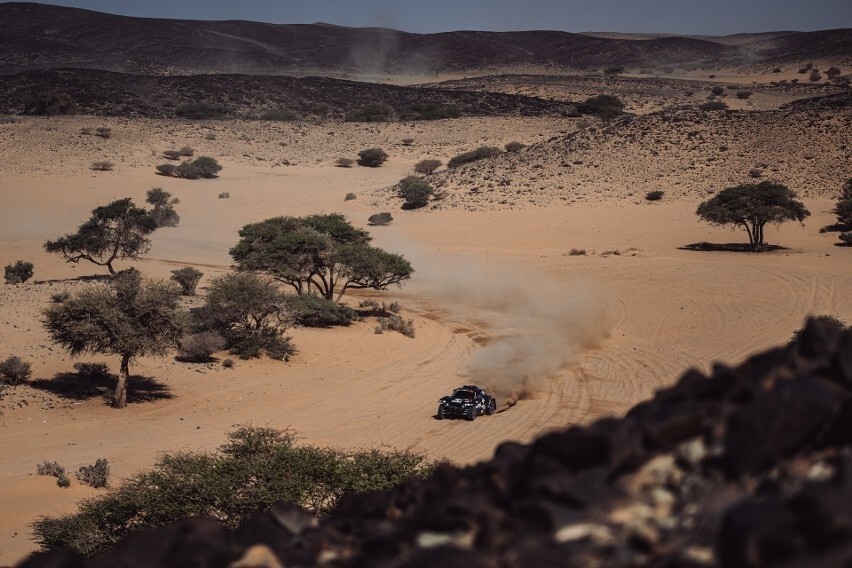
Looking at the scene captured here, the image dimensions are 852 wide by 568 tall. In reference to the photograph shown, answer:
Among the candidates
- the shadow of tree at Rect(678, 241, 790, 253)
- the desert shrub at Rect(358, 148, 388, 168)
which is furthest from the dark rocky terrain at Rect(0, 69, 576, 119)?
the shadow of tree at Rect(678, 241, 790, 253)

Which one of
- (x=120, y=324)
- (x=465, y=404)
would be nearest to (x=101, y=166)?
(x=120, y=324)

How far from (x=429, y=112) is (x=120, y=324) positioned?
81444mm

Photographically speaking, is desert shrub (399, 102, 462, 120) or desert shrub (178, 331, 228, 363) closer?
desert shrub (178, 331, 228, 363)

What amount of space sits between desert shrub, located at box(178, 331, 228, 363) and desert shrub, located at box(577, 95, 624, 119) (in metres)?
77.0

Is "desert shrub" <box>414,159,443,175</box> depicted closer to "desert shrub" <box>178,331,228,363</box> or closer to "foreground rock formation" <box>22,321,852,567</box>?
"desert shrub" <box>178,331,228,363</box>

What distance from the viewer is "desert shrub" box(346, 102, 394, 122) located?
329 feet

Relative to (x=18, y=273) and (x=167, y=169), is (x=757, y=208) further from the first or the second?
(x=167, y=169)

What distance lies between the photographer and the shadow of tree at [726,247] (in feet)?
169

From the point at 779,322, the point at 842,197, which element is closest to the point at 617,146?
the point at 842,197

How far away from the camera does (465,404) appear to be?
23609 millimetres

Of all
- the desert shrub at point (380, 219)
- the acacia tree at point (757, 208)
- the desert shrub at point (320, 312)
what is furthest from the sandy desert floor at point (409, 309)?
the acacia tree at point (757, 208)

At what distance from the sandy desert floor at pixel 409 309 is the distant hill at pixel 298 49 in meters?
78.3

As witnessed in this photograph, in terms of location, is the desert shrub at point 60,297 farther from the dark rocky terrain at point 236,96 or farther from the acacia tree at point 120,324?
the dark rocky terrain at point 236,96

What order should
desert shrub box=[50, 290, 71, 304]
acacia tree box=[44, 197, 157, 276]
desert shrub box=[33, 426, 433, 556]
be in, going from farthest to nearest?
acacia tree box=[44, 197, 157, 276], desert shrub box=[50, 290, 71, 304], desert shrub box=[33, 426, 433, 556]
